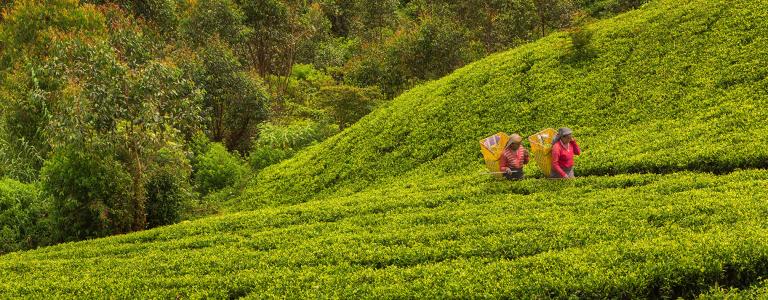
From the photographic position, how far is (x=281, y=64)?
27125 mm

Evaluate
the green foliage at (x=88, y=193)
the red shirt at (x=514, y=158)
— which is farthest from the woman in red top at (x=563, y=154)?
the green foliage at (x=88, y=193)

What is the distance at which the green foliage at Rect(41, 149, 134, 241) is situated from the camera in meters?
11.9

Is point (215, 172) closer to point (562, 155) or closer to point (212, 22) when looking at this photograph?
point (212, 22)

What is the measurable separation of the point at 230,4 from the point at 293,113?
187 inches

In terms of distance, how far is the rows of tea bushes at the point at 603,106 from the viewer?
1082cm

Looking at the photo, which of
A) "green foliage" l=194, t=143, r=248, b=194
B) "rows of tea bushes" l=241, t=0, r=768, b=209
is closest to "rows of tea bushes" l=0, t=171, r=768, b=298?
"rows of tea bushes" l=241, t=0, r=768, b=209

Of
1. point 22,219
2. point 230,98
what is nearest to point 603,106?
point 230,98

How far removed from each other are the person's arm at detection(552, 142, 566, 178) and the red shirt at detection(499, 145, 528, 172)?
1.98ft

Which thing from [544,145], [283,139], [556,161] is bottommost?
[556,161]

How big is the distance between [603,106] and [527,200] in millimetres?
5246

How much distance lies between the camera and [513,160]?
1062cm

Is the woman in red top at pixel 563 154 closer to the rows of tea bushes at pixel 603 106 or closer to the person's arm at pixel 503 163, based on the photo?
the rows of tea bushes at pixel 603 106

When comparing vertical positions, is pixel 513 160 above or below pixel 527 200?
above

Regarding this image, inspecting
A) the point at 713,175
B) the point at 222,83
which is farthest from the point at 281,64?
the point at 713,175
